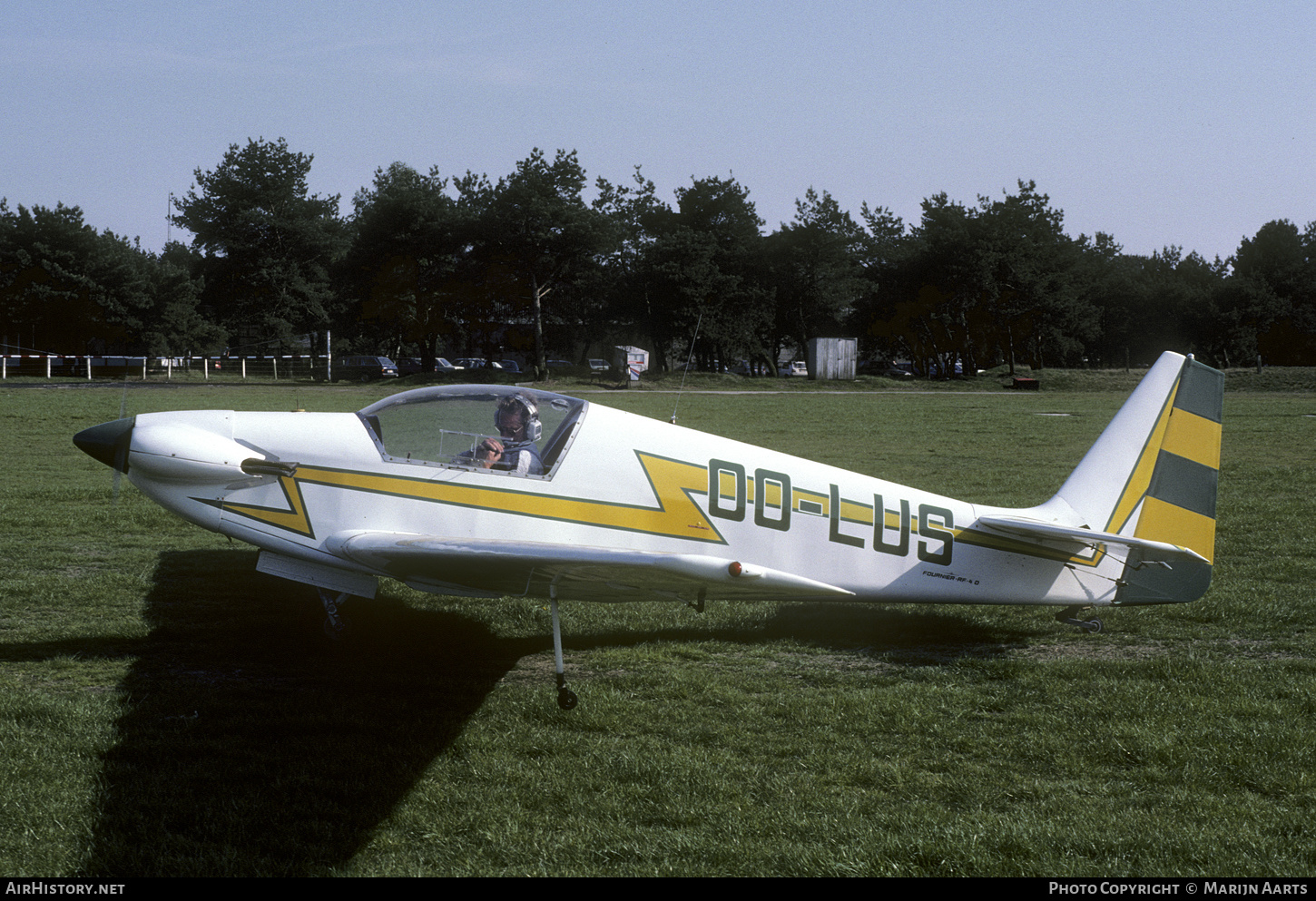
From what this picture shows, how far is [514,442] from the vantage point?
6.47 meters

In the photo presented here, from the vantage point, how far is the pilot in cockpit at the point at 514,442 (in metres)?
6.42

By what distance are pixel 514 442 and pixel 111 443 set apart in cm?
264

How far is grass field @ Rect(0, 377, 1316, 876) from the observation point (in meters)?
4.22

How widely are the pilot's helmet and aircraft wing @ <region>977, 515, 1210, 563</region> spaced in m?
3.39

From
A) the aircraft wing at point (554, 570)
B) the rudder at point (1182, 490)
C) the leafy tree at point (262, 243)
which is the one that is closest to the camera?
the aircraft wing at point (554, 570)

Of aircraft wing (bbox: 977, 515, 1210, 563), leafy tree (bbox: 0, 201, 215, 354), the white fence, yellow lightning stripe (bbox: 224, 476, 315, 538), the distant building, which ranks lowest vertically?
aircraft wing (bbox: 977, 515, 1210, 563)

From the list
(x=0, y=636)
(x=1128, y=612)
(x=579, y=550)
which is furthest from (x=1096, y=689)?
(x=0, y=636)

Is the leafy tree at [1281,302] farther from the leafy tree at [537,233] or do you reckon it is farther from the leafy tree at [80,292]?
the leafy tree at [80,292]

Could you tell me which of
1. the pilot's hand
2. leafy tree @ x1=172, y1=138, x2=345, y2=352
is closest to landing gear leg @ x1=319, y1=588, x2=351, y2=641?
the pilot's hand

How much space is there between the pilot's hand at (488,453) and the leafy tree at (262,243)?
61515 mm

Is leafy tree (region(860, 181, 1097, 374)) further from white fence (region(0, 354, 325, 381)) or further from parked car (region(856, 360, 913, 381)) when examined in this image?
white fence (region(0, 354, 325, 381))

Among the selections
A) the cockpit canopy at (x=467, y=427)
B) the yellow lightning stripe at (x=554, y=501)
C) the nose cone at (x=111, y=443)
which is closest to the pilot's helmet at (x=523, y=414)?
the cockpit canopy at (x=467, y=427)

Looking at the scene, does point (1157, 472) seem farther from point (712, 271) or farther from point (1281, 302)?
point (1281, 302)

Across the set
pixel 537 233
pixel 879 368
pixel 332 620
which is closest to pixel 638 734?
Answer: pixel 332 620
